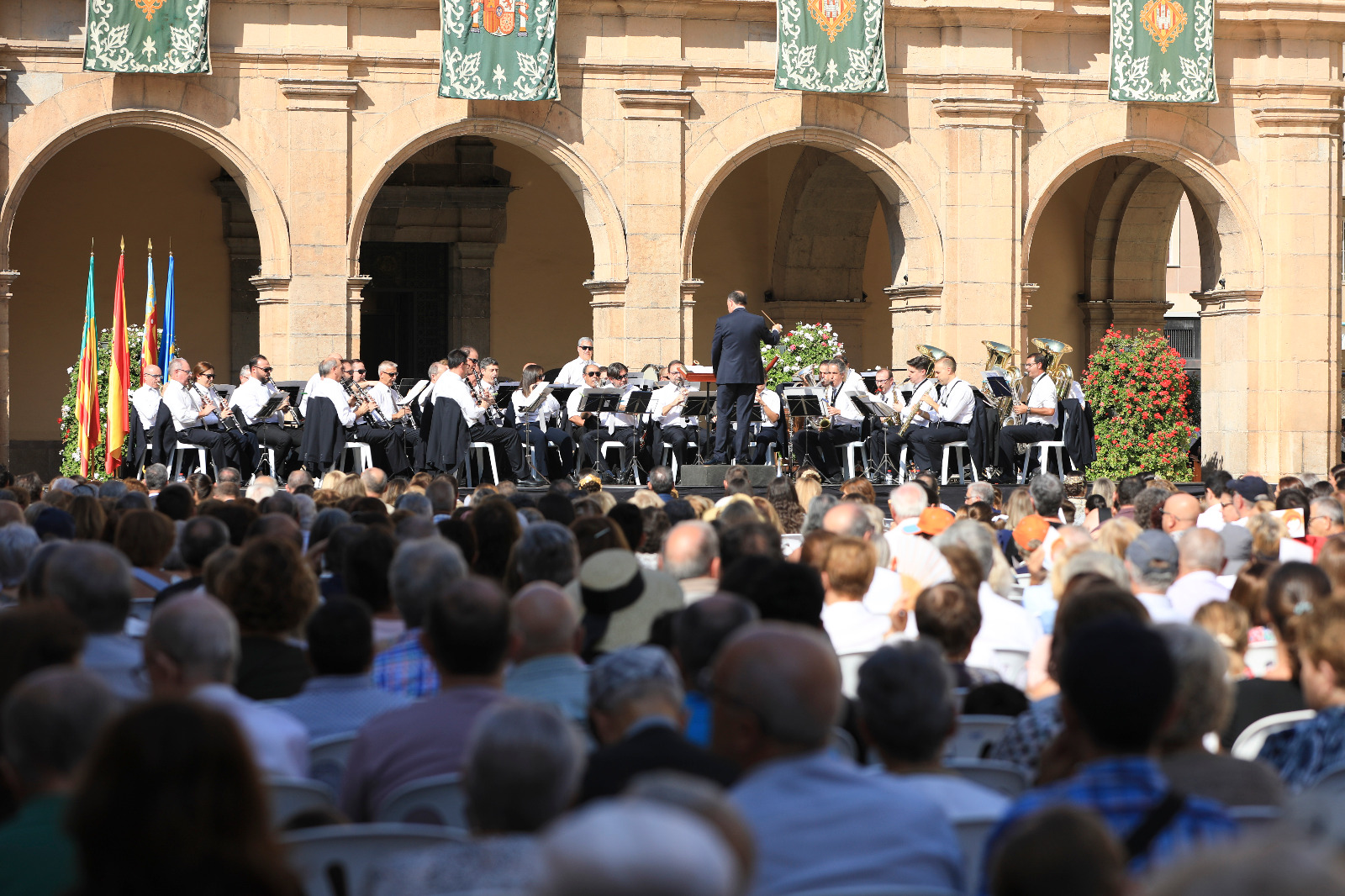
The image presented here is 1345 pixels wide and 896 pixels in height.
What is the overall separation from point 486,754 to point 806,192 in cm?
1936

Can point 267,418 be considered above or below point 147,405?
below

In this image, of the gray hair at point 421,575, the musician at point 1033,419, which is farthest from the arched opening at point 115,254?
the gray hair at point 421,575

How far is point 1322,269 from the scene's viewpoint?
18172 millimetres

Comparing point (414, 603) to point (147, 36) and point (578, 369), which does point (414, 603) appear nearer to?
point (578, 369)

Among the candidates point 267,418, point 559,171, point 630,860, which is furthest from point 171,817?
point 559,171

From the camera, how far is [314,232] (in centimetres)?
Result: 1592

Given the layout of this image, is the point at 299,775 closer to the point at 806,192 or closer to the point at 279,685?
the point at 279,685

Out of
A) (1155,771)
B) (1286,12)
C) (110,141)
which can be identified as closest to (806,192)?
(1286,12)

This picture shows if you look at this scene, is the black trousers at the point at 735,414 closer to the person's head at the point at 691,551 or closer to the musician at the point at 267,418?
the musician at the point at 267,418

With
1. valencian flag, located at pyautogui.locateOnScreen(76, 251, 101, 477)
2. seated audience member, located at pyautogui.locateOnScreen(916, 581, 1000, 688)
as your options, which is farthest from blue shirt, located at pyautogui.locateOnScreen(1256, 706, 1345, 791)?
valencian flag, located at pyautogui.locateOnScreen(76, 251, 101, 477)

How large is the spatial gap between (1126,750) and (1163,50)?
15.9 meters

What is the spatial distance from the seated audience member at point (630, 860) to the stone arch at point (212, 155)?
1478cm

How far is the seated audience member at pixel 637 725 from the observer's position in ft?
9.93

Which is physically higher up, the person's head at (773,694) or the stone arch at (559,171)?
the stone arch at (559,171)
